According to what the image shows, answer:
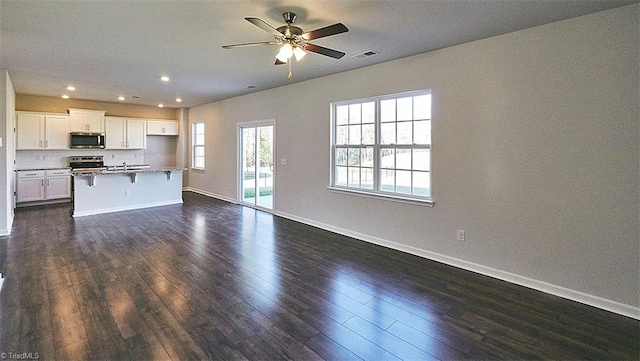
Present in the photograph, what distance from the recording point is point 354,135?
5117 mm

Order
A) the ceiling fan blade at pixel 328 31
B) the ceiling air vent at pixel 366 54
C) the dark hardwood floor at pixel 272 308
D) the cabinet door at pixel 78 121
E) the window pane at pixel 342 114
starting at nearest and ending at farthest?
the dark hardwood floor at pixel 272 308 → the ceiling fan blade at pixel 328 31 → the ceiling air vent at pixel 366 54 → the window pane at pixel 342 114 → the cabinet door at pixel 78 121

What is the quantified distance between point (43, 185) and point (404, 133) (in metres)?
8.22

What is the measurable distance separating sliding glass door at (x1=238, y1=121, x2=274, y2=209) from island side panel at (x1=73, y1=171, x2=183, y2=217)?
164 cm

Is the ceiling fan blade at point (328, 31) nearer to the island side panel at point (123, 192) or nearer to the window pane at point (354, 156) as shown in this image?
the window pane at point (354, 156)

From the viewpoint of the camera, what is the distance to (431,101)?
404cm

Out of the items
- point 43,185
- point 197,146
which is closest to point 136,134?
point 197,146

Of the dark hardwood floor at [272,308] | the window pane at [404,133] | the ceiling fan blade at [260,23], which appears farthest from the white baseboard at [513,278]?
the ceiling fan blade at [260,23]

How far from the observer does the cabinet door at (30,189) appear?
23.2 feet

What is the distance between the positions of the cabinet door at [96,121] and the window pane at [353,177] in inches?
275

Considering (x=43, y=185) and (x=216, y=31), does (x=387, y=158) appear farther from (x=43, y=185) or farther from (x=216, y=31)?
(x=43, y=185)

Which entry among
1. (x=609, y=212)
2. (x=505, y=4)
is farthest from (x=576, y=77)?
(x=609, y=212)

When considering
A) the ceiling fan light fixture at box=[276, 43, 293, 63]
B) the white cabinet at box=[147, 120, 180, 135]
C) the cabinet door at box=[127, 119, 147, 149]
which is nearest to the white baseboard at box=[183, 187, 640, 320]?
the ceiling fan light fixture at box=[276, 43, 293, 63]

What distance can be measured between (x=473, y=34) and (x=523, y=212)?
1958 millimetres

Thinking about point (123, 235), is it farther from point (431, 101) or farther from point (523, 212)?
point (523, 212)
